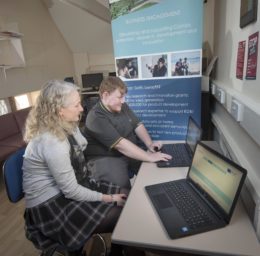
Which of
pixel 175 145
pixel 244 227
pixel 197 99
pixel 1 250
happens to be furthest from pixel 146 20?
pixel 1 250

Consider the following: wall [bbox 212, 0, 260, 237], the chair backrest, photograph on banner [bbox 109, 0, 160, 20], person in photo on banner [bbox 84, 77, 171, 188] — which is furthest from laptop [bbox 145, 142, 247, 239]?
photograph on banner [bbox 109, 0, 160, 20]

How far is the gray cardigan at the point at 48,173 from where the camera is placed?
3.89ft

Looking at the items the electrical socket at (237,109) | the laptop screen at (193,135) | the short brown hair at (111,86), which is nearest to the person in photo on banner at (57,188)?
the short brown hair at (111,86)

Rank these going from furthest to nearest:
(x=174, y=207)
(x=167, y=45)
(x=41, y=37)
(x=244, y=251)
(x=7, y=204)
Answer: (x=41, y=37) < (x=7, y=204) < (x=167, y=45) < (x=174, y=207) < (x=244, y=251)

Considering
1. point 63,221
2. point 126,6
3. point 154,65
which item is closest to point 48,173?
point 63,221

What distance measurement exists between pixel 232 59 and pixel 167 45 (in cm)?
72

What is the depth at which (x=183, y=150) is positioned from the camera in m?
1.71

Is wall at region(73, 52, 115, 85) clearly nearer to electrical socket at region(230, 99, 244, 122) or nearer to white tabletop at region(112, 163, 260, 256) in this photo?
electrical socket at region(230, 99, 244, 122)

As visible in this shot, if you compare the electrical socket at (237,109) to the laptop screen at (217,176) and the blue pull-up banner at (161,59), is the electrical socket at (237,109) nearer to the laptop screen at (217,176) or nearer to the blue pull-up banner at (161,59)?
the laptop screen at (217,176)

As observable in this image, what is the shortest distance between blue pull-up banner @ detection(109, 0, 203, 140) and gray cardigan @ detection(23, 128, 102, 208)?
4.10 ft

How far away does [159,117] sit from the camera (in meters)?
2.35

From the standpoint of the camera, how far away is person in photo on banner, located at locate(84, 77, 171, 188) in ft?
5.28

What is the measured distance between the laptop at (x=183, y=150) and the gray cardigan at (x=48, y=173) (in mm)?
536

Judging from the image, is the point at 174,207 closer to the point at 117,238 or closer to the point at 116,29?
the point at 117,238
